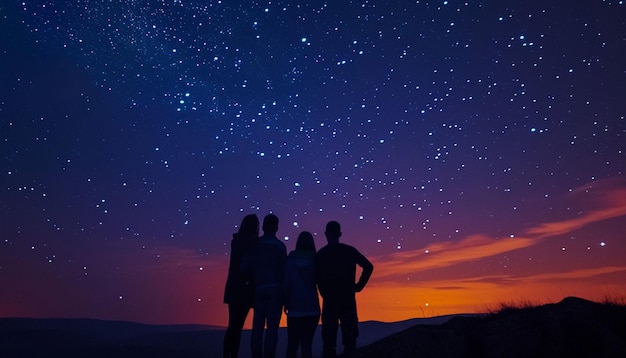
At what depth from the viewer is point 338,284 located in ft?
21.7

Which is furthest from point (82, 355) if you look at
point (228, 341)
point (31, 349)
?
point (228, 341)

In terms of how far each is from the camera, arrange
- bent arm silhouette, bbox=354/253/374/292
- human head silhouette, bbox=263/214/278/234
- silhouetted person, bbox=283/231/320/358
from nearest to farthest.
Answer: silhouetted person, bbox=283/231/320/358 < human head silhouette, bbox=263/214/278/234 < bent arm silhouette, bbox=354/253/374/292

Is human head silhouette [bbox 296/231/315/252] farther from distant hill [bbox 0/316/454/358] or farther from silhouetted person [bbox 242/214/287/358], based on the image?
distant hill [bbox 0/316/454/358]

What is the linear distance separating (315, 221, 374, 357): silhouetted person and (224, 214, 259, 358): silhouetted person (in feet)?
3.50

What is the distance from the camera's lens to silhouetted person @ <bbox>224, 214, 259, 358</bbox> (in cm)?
606

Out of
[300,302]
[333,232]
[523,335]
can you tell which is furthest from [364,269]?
[523,335]

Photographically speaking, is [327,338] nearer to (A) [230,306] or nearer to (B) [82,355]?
(A) [230,306]

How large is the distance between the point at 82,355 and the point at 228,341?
1967 inches

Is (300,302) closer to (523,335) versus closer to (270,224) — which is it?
(270,224)

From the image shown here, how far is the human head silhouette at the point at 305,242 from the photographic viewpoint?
6211 millimetres

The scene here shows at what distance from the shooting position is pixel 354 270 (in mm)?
6711

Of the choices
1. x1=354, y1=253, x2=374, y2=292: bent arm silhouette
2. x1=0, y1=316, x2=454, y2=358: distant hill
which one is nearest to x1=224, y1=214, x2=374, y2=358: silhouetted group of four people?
x1=354, y1=253, x2=374, y2=292: bent arm silhouette

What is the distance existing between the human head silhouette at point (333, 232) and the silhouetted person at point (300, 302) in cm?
86

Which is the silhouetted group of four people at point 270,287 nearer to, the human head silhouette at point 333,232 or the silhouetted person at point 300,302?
the silhouetted person at point 300,302
